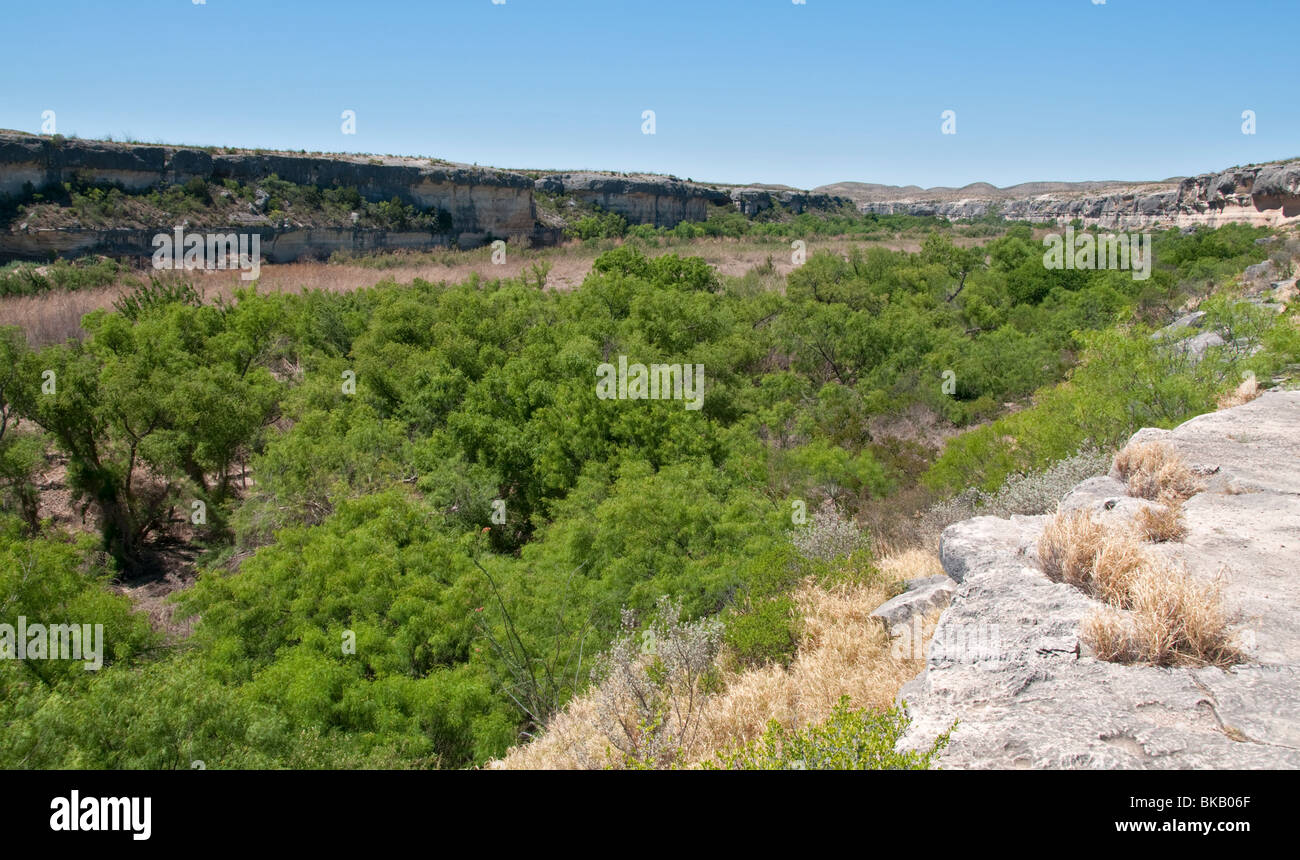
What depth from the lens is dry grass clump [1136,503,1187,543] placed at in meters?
6.28

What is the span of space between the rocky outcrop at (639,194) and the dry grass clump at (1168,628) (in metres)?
63.9

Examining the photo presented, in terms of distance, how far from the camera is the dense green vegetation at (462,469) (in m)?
7.73

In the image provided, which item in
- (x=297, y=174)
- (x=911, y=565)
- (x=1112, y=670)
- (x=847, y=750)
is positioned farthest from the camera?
(x=297, y=174)

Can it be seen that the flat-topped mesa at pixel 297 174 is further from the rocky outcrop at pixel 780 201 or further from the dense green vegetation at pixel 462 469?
the rocky outcrop at pixel 780 201

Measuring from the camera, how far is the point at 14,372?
→ 14.4 metres

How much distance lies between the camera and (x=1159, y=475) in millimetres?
7258
